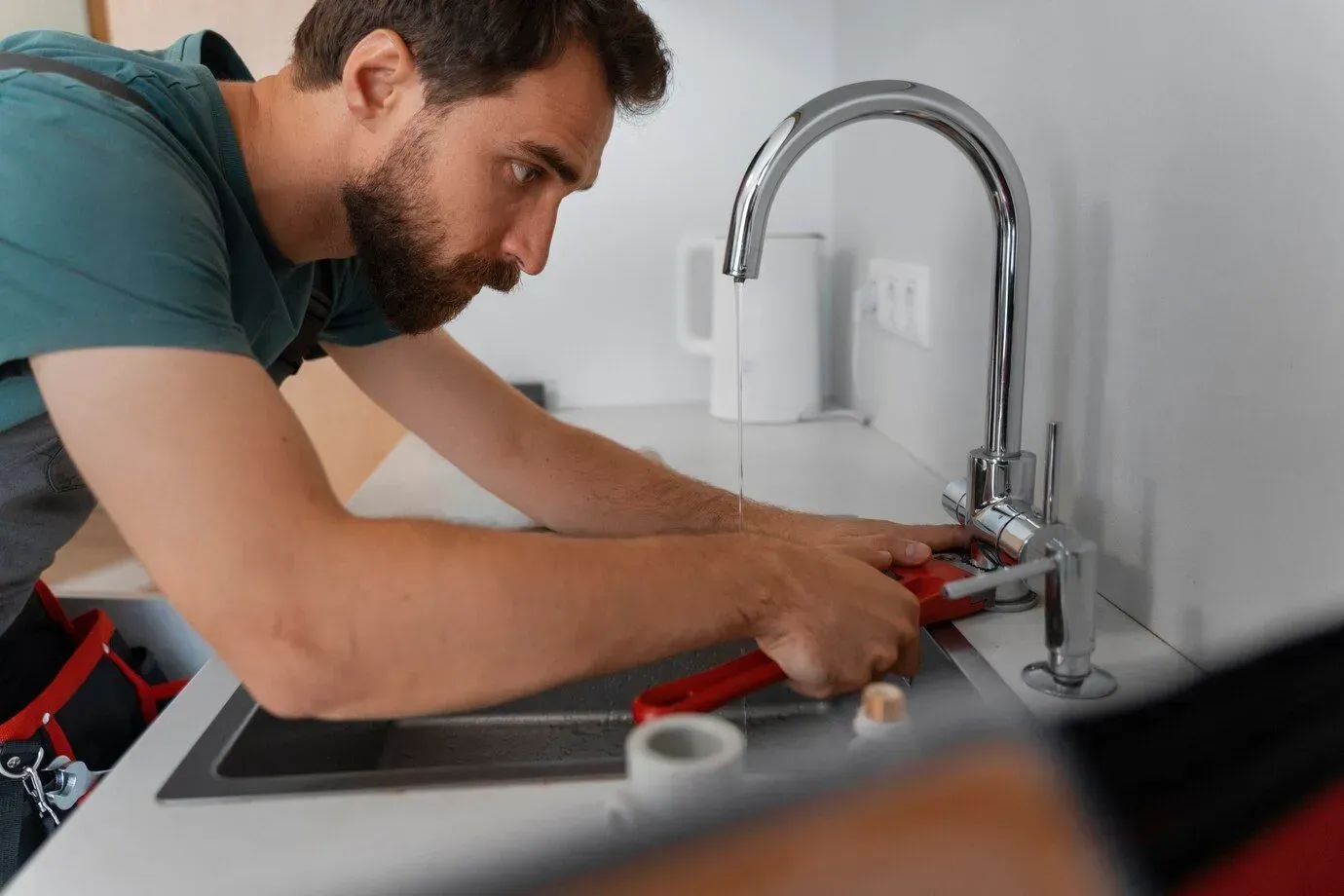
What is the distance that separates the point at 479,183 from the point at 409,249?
10 cm

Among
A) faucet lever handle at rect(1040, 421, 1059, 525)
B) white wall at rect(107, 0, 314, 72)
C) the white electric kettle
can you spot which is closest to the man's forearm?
faucet lever handle at rect(1040, 421, 1059, 525)

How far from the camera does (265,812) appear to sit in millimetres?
525

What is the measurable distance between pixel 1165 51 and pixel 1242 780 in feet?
1.85

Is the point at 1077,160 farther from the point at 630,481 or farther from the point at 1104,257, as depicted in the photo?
the point at 630,481

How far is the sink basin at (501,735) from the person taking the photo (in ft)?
1.82

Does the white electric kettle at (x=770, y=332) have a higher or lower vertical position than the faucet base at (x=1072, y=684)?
higher

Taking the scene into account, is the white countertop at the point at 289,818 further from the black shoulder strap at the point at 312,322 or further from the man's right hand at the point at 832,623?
the black shoulder strap at the point at 312,322

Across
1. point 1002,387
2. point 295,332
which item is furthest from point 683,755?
point 295,332

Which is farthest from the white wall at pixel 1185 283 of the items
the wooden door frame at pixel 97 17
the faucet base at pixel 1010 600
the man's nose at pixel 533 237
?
the wooden door frame at pixel 97 17

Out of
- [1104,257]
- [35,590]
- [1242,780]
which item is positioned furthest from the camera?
[35,590]

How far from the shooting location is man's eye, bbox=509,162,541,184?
78 cm

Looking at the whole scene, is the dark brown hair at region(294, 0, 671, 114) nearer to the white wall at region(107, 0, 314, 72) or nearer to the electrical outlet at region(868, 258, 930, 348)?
the electrical outlet at region(868, 258, 930, 348)

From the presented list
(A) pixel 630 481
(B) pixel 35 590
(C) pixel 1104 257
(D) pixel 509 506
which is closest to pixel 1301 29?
(C) pixel 1104 257

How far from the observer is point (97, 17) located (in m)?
1.79
